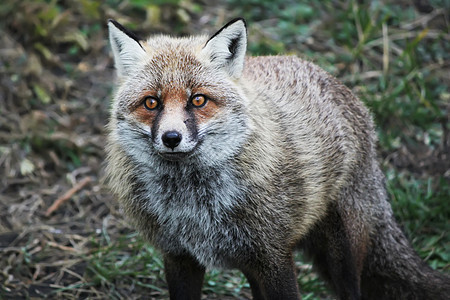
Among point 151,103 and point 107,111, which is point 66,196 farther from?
point 151,103

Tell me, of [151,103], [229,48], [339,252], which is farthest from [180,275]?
[229,48]

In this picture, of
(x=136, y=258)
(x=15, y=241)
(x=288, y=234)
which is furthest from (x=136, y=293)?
(x=288, y=234)

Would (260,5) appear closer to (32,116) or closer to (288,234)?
(32,116)

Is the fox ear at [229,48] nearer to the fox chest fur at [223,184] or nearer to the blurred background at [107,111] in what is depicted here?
the fox chest fur at [223,184]

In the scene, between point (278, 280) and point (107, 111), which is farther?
point (107, 111)

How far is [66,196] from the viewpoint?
6664 millimetres

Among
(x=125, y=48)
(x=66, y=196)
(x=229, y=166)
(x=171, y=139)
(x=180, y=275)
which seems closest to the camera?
(x=171, y=139)

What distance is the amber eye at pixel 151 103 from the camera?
13.0ft

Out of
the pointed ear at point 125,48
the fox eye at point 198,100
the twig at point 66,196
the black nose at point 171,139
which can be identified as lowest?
the twig at point 66,196

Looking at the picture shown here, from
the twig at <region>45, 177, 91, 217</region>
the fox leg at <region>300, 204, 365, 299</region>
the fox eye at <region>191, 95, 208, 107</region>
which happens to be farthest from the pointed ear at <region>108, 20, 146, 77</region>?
the twig at <region>45, 177, 91, 217</region>

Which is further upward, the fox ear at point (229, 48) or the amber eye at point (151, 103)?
the fox ear at point (229, 48)

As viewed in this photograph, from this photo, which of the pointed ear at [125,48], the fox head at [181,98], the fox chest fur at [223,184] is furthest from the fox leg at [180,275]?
the pointed ear at [125,48]

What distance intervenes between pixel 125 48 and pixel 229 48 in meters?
0.74

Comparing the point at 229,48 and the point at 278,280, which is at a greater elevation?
the point at 229,48
